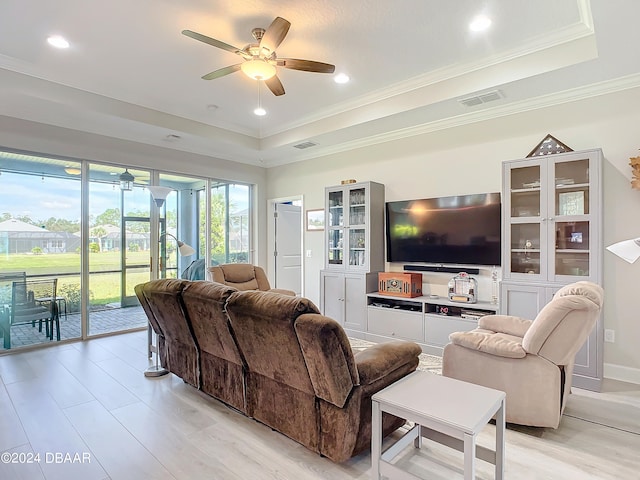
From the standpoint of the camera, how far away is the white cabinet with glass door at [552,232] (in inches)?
125

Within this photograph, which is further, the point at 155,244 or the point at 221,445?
the point at 155,244

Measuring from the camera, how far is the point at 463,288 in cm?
411

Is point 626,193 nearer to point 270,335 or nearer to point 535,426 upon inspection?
point 535,426

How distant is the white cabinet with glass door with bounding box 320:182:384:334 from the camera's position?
480cm

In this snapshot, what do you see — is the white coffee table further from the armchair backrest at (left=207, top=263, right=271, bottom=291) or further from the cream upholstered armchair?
the armchair backrest at (left=207, top=263, right=271, bottom=291)

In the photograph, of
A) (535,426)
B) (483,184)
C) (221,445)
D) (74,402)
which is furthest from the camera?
(483,184)

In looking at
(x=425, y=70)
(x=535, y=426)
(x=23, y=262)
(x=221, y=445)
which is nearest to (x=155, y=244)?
(x=23, y=262)

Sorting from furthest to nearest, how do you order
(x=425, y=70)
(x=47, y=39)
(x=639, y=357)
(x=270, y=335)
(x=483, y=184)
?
(x=483, y=184) → (x=425, y=70) → (x=639, y=357) → (x=47, y=39) → (x=270, y=335)

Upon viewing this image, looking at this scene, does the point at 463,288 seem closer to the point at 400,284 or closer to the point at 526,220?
the point at 400,284

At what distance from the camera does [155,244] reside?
541 cm

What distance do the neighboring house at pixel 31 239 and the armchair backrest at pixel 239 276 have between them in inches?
71.9

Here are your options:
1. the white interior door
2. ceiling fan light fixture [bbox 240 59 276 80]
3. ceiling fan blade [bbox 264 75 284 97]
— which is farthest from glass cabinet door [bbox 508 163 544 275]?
the white interior door

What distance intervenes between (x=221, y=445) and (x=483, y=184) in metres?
3.73

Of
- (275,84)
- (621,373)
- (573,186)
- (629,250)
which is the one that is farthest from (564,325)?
(275,84)
